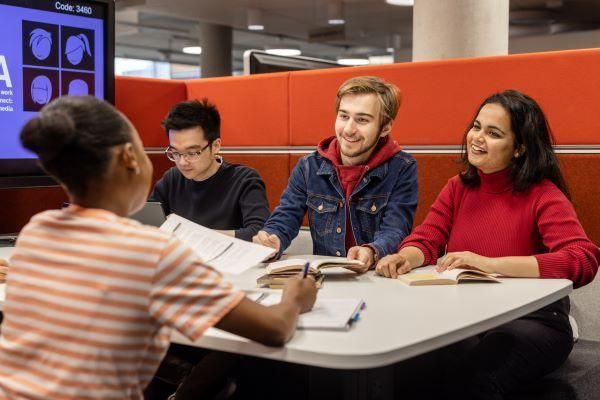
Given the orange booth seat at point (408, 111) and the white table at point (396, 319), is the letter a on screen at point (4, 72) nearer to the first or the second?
the orange booth seat at point (408, 111)

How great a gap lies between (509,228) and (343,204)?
1.72 feet

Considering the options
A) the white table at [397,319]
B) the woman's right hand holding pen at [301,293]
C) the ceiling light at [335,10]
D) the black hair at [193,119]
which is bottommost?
the white table at [397,319]

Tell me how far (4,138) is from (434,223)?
149 centimetres

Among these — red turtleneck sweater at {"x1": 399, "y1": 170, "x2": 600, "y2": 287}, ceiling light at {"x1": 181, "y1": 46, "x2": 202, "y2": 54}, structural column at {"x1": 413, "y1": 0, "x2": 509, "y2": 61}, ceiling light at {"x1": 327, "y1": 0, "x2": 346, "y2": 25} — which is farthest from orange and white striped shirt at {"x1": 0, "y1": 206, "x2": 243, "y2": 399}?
ceiling light at {"x1": 181, "y1": 46, "x2": 202, "y2": 54}

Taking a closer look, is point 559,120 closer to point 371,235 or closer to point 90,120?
point 371,235

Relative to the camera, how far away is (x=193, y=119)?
275cm

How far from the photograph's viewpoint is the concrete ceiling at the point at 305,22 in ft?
33.1

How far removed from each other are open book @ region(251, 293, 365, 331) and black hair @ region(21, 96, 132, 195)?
0.46 metres

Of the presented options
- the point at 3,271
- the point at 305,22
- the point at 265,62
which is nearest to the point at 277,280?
the point at 3,271

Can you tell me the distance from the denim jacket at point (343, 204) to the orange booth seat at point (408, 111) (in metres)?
0.46

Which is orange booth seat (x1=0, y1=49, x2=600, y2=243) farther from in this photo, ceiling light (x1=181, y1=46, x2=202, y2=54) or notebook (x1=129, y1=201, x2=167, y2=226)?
ceiling light (x1=181, y1=46, x2=202, y2=54)

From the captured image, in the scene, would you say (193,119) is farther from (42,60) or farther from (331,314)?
(331,314)

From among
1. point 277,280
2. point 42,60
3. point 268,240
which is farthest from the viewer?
point 42,60

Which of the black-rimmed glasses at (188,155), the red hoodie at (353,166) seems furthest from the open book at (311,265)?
the black-rimmed glasses at (188,155)
